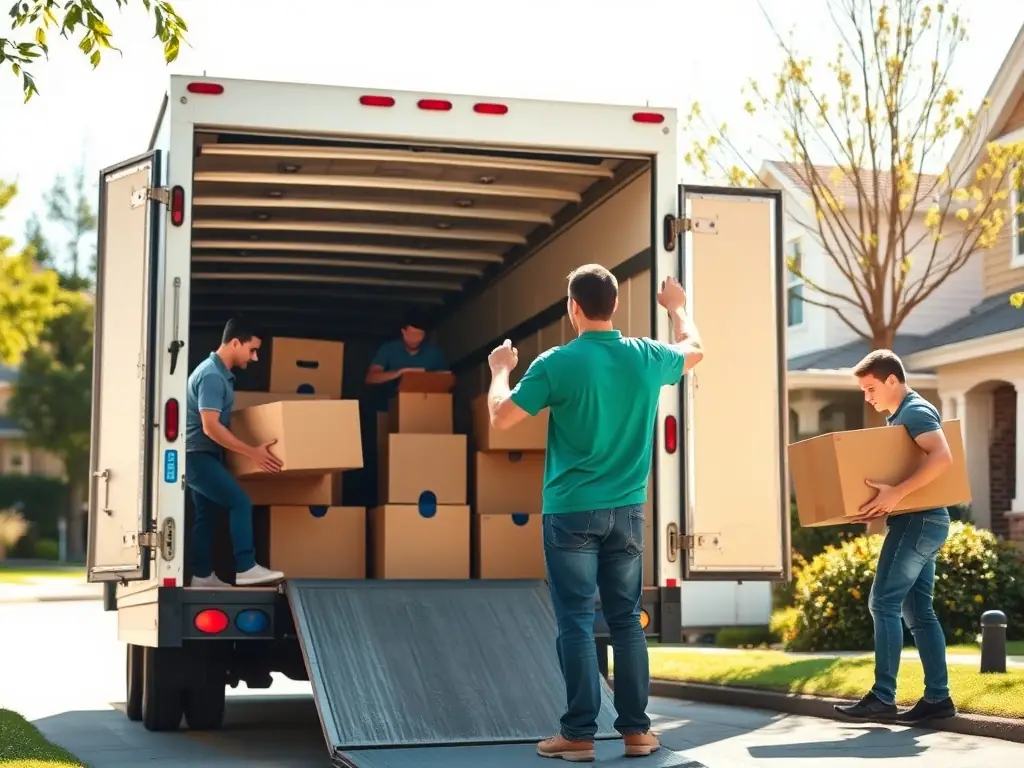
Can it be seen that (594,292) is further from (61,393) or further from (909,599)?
(61,393)

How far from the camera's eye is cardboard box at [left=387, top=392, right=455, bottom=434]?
372 inches

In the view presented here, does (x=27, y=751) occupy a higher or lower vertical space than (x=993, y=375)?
lower

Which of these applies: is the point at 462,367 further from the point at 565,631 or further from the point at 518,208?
the point at 565,631

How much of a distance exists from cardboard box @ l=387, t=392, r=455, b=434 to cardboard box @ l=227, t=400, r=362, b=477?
1.25 meters

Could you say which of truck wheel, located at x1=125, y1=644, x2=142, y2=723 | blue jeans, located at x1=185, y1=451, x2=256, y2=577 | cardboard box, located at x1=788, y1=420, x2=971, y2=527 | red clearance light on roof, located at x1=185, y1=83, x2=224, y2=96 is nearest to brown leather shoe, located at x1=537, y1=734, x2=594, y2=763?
cardboard box, located at x1=788, y1=420, x2=971, y2=527

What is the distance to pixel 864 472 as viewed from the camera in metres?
7.77

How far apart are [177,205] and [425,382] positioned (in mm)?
2404

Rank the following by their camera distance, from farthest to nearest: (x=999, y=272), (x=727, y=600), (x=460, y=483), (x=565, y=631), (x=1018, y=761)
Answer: (x=999, y=272)
(x=727, y=600)
(x=460, y=483)
(x=1018, y=761)
(x=565, y=631)

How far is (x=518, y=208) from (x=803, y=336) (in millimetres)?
14885

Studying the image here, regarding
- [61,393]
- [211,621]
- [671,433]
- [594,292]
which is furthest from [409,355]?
[61,393]

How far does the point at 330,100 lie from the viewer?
301 inches

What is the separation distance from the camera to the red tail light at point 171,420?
24.7ft

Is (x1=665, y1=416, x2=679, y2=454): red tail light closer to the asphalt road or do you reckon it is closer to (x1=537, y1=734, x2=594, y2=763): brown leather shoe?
the asphalt road

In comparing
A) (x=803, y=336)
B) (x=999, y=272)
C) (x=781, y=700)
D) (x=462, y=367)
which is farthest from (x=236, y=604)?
(x=803, y=336)
